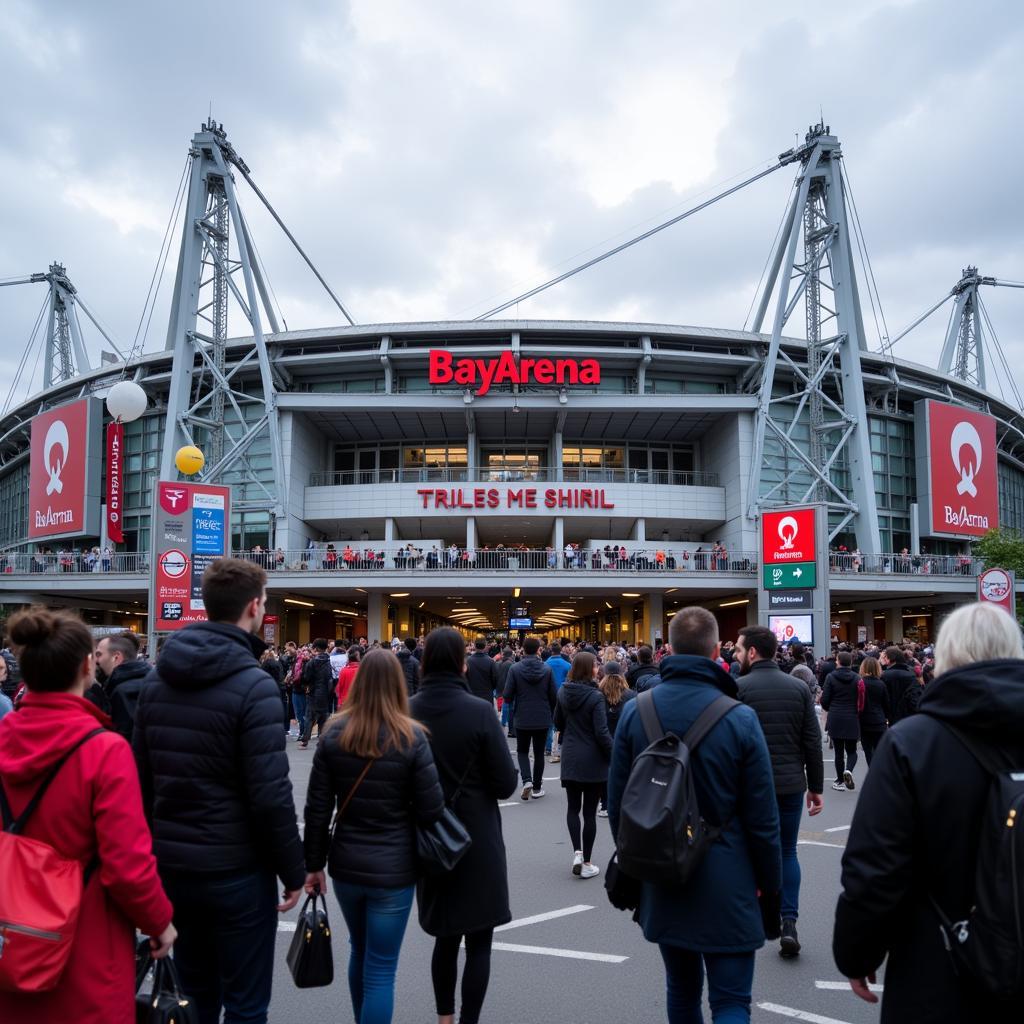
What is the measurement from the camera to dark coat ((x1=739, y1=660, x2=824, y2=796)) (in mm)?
5840

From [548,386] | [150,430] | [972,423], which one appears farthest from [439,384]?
[972,423]

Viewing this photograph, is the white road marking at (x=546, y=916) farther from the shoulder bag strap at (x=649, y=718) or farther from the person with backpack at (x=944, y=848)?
the person with backpack at (x=944, y=848)

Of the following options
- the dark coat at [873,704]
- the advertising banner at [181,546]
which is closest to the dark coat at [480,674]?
the dark coat at [873,704]

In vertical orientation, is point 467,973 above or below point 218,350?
below

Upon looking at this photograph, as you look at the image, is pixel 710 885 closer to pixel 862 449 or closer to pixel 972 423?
pixel 862 449

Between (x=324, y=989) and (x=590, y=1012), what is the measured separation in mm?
1577

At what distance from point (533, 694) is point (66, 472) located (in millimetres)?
44274

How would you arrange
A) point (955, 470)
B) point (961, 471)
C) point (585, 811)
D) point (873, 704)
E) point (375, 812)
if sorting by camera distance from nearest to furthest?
1. point (375, 812)
2. point (585, 811)
3. point (873, 704)
4. point (955, 470)
5. point (961, 471)

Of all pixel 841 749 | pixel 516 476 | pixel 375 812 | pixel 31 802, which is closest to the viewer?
pixel 31 802

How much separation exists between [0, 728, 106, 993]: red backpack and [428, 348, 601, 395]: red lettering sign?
1577 inches

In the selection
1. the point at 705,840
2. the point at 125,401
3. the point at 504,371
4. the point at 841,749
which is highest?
the point at 504,371

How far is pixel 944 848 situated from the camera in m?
2.51

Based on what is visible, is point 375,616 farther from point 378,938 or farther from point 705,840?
point 705,840

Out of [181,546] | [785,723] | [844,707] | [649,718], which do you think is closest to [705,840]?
[649,718]
